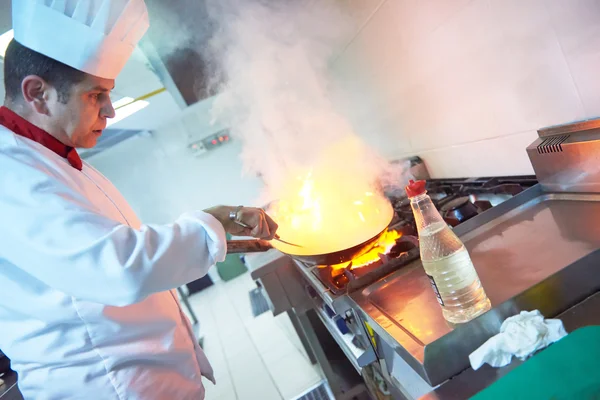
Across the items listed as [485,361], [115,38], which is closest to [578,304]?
[485,361]

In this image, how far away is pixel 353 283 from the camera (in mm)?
1055

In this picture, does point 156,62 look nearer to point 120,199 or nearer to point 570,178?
point 120,199

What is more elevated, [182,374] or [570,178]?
[570,178]

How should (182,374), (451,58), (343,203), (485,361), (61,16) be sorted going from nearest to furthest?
(485,361) < (61,16) < (182,374) < (451,58) < (343,203)

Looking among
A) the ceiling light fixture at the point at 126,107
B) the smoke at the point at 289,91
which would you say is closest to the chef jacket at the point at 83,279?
the smoke at the point at 289,91

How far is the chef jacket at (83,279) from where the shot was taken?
874 mm

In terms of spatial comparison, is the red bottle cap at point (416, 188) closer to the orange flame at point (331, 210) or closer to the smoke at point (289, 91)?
the orange flame at point (331, 210)

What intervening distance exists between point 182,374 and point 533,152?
3.98 ft

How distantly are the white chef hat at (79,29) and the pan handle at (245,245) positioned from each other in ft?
2.02

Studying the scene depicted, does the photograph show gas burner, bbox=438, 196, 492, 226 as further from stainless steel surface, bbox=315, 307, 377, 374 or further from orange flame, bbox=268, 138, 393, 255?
stainless steel surface, bbox=315, 307, 377, 374

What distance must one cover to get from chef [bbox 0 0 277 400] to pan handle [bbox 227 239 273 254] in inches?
3.4

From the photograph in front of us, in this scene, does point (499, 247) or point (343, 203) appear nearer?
point (499, 247)

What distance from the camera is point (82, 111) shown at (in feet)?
3.56

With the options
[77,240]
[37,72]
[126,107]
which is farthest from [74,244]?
[126,107]
